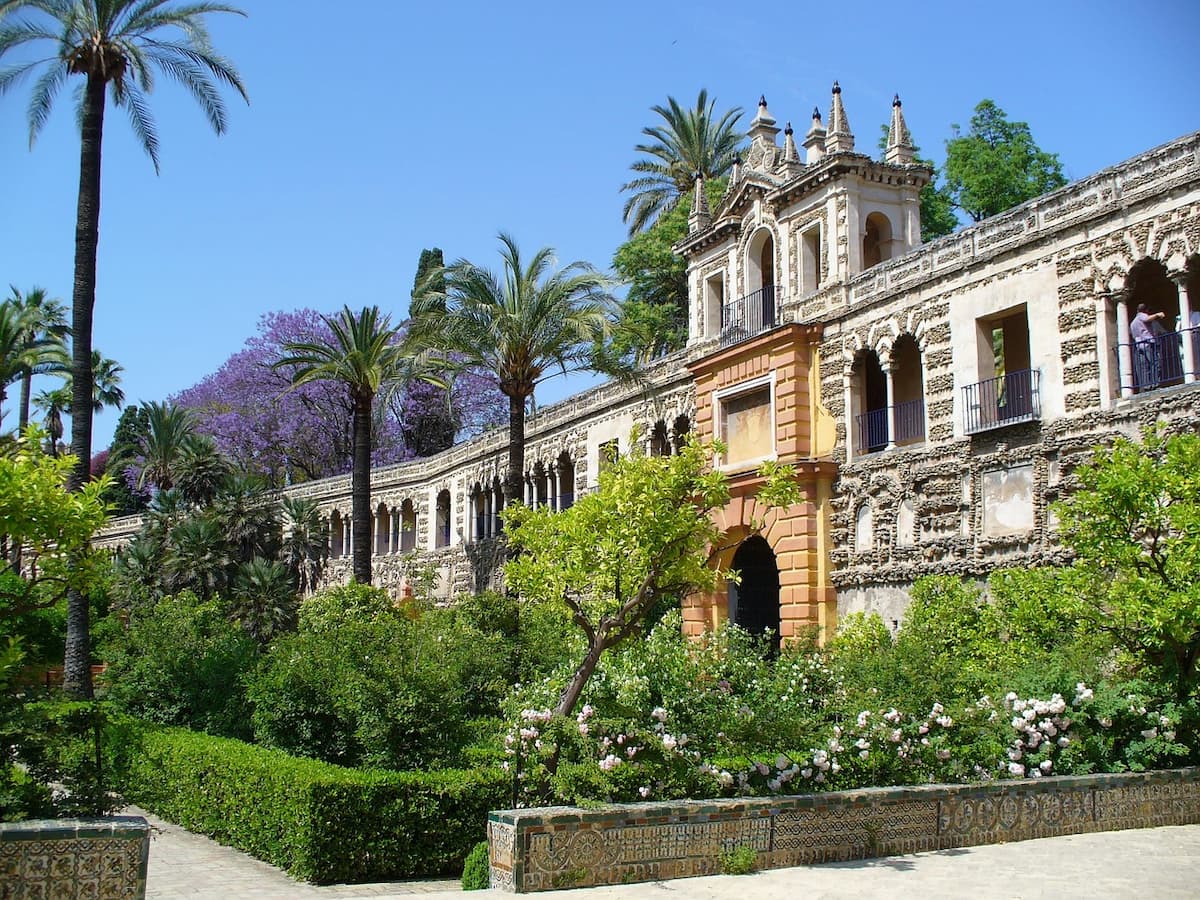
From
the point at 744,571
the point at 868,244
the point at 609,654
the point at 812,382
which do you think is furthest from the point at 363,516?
the point at 609,654

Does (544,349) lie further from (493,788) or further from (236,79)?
(493,788)

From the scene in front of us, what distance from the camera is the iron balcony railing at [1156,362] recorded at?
17984 millimetres

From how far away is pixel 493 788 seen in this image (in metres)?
11.6

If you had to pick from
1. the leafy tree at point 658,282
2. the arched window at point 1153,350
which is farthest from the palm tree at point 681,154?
the arched window at point 1153,350

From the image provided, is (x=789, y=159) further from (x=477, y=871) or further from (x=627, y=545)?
(x=477, y=871)

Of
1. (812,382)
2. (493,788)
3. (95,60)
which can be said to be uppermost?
(95,60)

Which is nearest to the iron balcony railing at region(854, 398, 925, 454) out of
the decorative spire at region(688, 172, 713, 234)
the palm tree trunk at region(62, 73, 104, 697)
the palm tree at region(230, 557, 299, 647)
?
the decorative spire at region(688, 172, 713, 234)

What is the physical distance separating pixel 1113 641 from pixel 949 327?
29.4ft

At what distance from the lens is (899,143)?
24812 millimetres

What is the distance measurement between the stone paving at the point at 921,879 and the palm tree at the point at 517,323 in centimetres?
1567

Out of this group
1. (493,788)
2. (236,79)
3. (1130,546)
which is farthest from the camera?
(236,79)

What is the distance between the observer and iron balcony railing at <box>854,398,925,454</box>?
22.9 meters

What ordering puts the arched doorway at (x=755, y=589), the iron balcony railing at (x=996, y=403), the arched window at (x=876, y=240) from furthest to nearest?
the arched doorway at (x=755, y=589), the arched window at (x=876, y=240), the iron balcony railing at (x=996, y=403)

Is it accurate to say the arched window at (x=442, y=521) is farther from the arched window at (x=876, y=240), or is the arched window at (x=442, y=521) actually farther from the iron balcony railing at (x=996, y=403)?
the iron balcony railing at (x=996, y=403)
